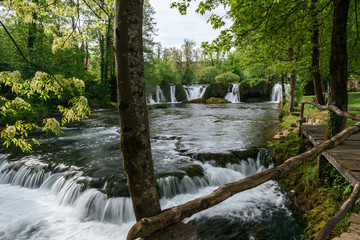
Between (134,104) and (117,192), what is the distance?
5.04 m

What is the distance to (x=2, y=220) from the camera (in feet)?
18.6

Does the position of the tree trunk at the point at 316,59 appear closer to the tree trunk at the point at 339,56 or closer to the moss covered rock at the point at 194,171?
the tree trunk at the point at 339,56

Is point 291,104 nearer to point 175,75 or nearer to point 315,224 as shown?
point 315,224

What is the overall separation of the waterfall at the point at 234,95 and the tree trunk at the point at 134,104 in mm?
33998

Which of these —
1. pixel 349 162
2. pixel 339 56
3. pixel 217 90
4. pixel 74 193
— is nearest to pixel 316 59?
pixel 339 56

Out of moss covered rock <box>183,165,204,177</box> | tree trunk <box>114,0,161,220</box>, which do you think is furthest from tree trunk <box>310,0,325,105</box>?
tree trunk <box>114,0,161,220</box>

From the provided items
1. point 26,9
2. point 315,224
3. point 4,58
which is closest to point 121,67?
point 26,9

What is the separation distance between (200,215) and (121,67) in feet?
16.6

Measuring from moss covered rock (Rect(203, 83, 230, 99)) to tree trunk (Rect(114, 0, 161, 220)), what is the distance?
34871mm

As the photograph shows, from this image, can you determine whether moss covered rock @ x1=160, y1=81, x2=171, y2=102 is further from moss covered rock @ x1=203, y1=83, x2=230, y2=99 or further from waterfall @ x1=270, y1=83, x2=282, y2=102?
waterfall @ x1=270, y1=83, x2=282, y2=102

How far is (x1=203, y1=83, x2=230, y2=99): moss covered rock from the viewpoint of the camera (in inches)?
1409

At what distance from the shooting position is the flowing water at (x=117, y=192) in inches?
201

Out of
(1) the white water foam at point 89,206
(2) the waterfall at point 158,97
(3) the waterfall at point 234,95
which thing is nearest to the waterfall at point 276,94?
(3) the waterfall at point 234,95

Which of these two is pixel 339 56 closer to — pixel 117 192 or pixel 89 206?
pixel 117 192
